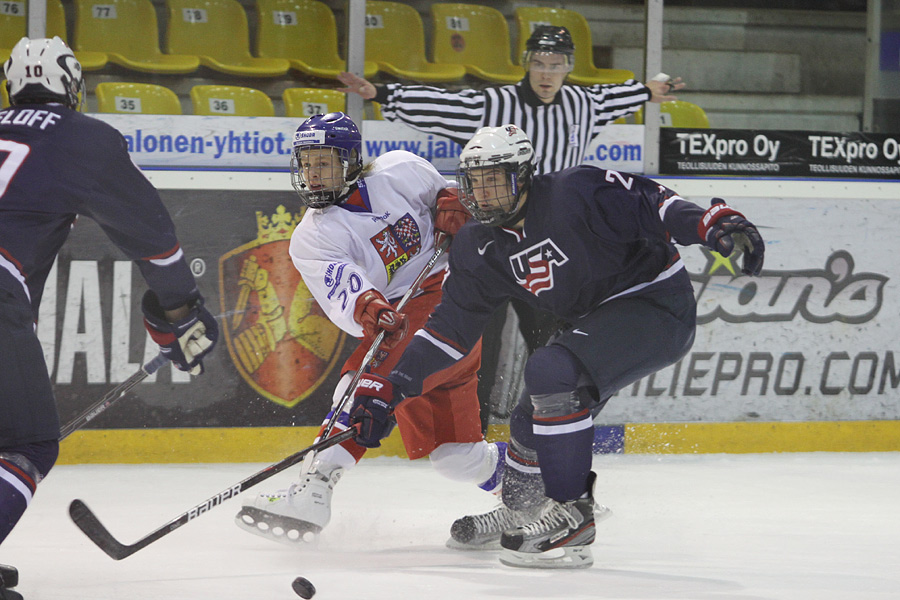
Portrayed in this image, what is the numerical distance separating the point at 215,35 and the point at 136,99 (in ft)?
2.63

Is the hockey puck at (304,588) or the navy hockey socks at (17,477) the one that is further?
the hockey puck at (304,588)

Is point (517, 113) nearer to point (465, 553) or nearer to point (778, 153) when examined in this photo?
point (778, 153)

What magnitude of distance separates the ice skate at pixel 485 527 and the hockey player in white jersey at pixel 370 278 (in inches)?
6.1

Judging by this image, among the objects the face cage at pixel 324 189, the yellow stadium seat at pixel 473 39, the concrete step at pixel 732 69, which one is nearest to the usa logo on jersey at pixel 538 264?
the face cage at pixel 324 189

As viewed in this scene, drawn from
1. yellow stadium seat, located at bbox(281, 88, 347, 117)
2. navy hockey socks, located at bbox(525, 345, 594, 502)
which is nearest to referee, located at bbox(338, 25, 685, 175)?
yellow stadium seat, located at bbox(281, 88, 347, 117)

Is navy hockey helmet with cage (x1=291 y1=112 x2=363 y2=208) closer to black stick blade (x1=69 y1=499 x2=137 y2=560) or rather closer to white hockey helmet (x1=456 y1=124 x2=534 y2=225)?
white hockey helmet (x1=456 y1=124 x2=534 y2=225)

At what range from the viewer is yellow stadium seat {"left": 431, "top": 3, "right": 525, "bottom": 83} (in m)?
5.11

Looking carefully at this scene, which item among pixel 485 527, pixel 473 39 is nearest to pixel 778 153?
pixel 473 39

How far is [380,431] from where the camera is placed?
2574 millimetres

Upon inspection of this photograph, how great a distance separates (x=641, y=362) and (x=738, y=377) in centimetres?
188

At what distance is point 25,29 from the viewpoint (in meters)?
4.10

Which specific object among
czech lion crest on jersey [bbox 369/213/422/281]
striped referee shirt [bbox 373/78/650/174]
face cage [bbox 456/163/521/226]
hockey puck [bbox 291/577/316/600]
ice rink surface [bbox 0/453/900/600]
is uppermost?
striped referee shirt [bbox 373/78/650/174]

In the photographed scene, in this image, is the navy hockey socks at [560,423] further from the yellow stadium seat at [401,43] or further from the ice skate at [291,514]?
the yellow stadium seat at [401,43]

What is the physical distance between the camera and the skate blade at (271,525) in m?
2.70
